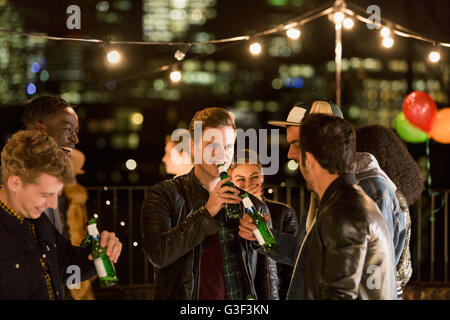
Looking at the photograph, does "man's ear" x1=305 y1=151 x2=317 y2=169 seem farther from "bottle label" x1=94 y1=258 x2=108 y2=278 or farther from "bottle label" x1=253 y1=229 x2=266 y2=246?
"bottle label" x1=94 y1=258 x2=108 y2=278

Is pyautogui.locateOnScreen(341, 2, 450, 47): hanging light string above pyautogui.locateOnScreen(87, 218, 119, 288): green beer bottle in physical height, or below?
above

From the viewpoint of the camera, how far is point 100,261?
2.57 meters

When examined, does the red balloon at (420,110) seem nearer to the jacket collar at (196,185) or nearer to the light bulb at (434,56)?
the light bulb at (434,56)

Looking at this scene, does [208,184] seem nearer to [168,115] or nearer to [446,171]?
[446,171]

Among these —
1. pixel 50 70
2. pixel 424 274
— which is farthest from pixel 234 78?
pixel 424 274

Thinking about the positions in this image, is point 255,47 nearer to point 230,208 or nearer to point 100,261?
point 230,208

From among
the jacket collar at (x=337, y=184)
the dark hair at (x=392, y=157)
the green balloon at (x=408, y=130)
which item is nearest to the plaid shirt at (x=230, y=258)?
the jacket collar at (x=337, y=184)

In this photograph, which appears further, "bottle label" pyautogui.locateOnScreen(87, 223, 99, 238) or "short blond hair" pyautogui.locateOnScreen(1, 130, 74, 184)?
"bottle label" pyautogui.locateOnScreen(87, 223, 99, 238)

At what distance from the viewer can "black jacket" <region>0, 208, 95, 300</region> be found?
2.20 metres

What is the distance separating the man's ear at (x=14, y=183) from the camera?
2.27 m

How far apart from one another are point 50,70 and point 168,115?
54.3 ft

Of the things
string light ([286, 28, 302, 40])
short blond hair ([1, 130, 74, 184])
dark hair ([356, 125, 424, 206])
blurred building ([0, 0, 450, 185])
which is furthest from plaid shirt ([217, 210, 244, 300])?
blurred building ([0, 0, 450, 185])

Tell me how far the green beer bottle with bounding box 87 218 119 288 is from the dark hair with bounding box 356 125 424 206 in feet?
6.90

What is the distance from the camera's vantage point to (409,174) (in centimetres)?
397
